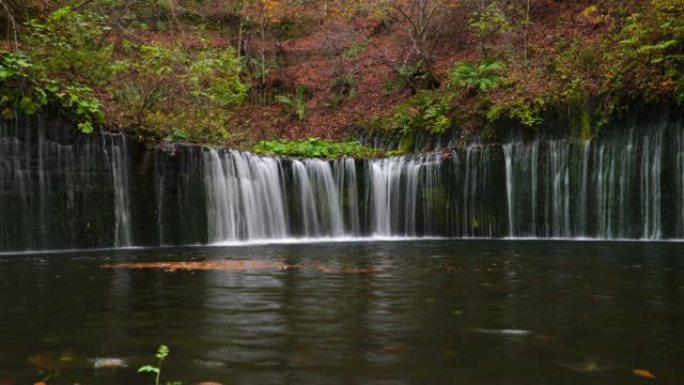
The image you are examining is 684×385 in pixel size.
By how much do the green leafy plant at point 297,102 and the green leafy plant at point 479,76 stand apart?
835cm

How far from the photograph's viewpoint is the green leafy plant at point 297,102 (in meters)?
29.4

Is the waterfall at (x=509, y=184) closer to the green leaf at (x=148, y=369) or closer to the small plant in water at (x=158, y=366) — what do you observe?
the small plant in water at (x=158, y=366)

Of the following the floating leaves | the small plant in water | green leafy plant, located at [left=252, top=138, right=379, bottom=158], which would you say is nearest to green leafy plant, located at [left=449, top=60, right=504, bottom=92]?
green leafy plant, located at [left=252, top=138, right=379, bottom=158]

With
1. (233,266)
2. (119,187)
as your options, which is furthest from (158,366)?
(119,187)

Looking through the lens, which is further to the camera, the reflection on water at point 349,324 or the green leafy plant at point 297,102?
the green leafy plant at point 297,102

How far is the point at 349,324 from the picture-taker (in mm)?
4613

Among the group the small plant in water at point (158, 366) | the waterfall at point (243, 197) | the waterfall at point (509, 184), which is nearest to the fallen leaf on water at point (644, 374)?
the small plant in water at point (158, 366)

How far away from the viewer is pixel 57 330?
14.5ft

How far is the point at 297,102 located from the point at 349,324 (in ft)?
85.3

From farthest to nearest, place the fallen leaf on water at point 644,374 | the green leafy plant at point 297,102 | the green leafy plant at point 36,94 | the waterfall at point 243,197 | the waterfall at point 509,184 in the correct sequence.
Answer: the green leafy plant at point 297,102, the waterfall at point 509,184, the waterfall at point 243,197, the green leafy plant at point 36,94, the fallen leaf on water at point 644,374

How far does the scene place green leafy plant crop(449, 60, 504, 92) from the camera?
72.8 ft

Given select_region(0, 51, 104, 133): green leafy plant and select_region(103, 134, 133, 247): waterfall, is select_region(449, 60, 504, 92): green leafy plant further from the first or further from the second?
select_region(0, 51, 104, 133): green leafy plant

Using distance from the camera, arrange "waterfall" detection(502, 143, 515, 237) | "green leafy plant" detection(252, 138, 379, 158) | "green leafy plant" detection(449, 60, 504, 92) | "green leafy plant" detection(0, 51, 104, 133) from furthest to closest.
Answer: "green leafy plant" detection(449, 60, 504, 92), "green leafy plant" detection(252, 138, 379, 158), "waterfall" detection(502, 143, 515, 237), "green leafy plant" detection(0, 51, 104, 133)

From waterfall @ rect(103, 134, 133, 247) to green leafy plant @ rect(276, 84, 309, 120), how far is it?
1429 cm
